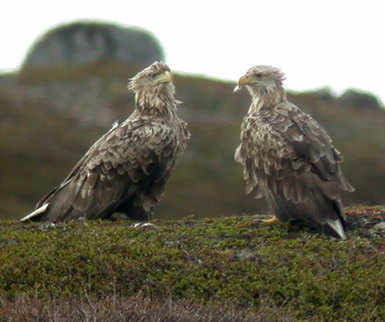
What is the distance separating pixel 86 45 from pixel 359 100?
35.3m

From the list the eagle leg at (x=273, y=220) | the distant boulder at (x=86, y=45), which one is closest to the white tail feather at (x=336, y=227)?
the eagle leg at (x=273, y=220)

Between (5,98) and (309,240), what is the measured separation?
160 feet

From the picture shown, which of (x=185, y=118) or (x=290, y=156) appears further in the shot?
(x=185, y=118)

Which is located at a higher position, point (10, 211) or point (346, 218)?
point (346, 218)

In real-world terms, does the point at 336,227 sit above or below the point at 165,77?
below

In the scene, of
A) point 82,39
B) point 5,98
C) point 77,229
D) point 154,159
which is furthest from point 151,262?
point 82,39

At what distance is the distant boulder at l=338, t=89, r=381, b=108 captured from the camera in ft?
228

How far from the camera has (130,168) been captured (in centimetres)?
1413

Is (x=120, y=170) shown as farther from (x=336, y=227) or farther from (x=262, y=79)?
(x=336, y=227)

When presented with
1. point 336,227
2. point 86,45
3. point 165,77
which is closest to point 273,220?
point 336,227

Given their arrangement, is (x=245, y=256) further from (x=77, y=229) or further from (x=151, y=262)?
(x=77, y=229)

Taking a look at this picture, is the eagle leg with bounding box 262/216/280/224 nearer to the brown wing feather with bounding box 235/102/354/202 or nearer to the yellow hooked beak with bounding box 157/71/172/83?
the brown wing feather with bounding box 235/102/354/202

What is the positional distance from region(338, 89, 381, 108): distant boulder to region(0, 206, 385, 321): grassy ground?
57755 mm

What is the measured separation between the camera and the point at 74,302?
29.8ft
